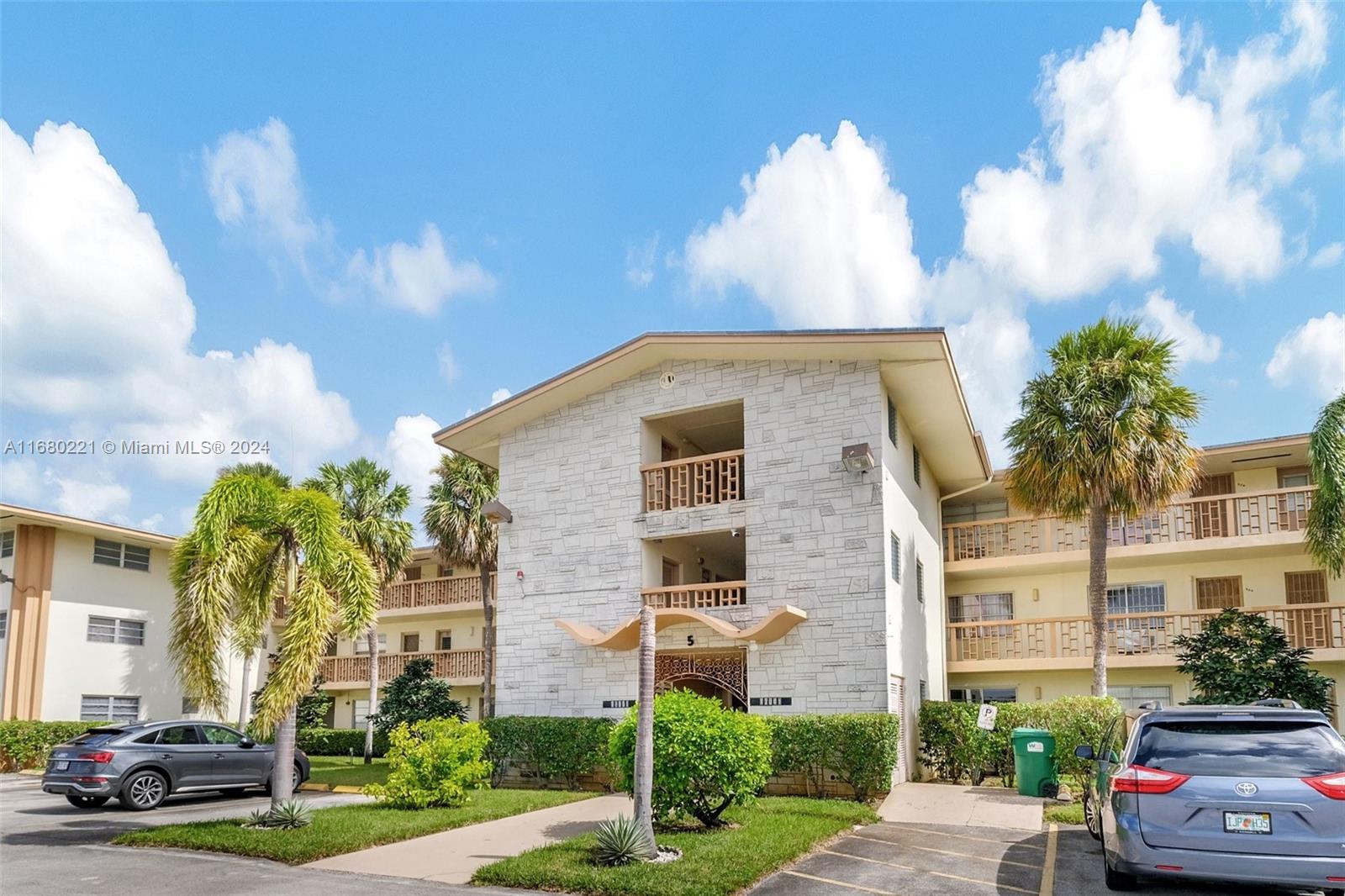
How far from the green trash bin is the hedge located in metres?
0.48

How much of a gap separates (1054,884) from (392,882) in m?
6.67

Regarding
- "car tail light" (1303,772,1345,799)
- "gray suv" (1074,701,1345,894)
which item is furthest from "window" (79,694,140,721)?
"car tail light" (1303,772,1345,799)

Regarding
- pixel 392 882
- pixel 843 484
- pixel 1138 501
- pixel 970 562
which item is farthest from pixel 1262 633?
pixel 392 882

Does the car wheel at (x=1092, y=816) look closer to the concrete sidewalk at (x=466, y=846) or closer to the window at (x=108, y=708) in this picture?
the concrete sidewalk at (x=466, y=846)

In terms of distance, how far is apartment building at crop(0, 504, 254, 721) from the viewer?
26.8 metres

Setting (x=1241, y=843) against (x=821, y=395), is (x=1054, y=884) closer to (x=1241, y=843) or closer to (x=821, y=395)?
(x=1241, y=843)

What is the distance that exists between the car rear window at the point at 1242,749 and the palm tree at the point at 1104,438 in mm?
10713

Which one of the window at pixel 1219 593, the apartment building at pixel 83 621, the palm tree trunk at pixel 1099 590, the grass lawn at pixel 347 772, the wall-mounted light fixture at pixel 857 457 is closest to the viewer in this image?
the wall-mounted light fixture at pixel 857 457

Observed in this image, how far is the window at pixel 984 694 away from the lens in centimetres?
2483

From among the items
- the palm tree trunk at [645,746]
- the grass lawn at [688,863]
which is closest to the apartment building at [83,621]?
the grass lawn at [688,863]

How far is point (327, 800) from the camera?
17.6 meters

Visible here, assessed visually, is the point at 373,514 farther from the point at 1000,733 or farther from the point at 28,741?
the point at 1000,733

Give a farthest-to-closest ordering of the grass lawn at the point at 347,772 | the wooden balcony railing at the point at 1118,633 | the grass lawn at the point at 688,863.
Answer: the grass lawn at the point at 347,772 < the wooden balcony railing at the point at 1118,633 < the grass lawn at the point at 688,863

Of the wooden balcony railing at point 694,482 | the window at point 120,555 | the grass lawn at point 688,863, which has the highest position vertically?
the wooden balcony railing at point 694,482
